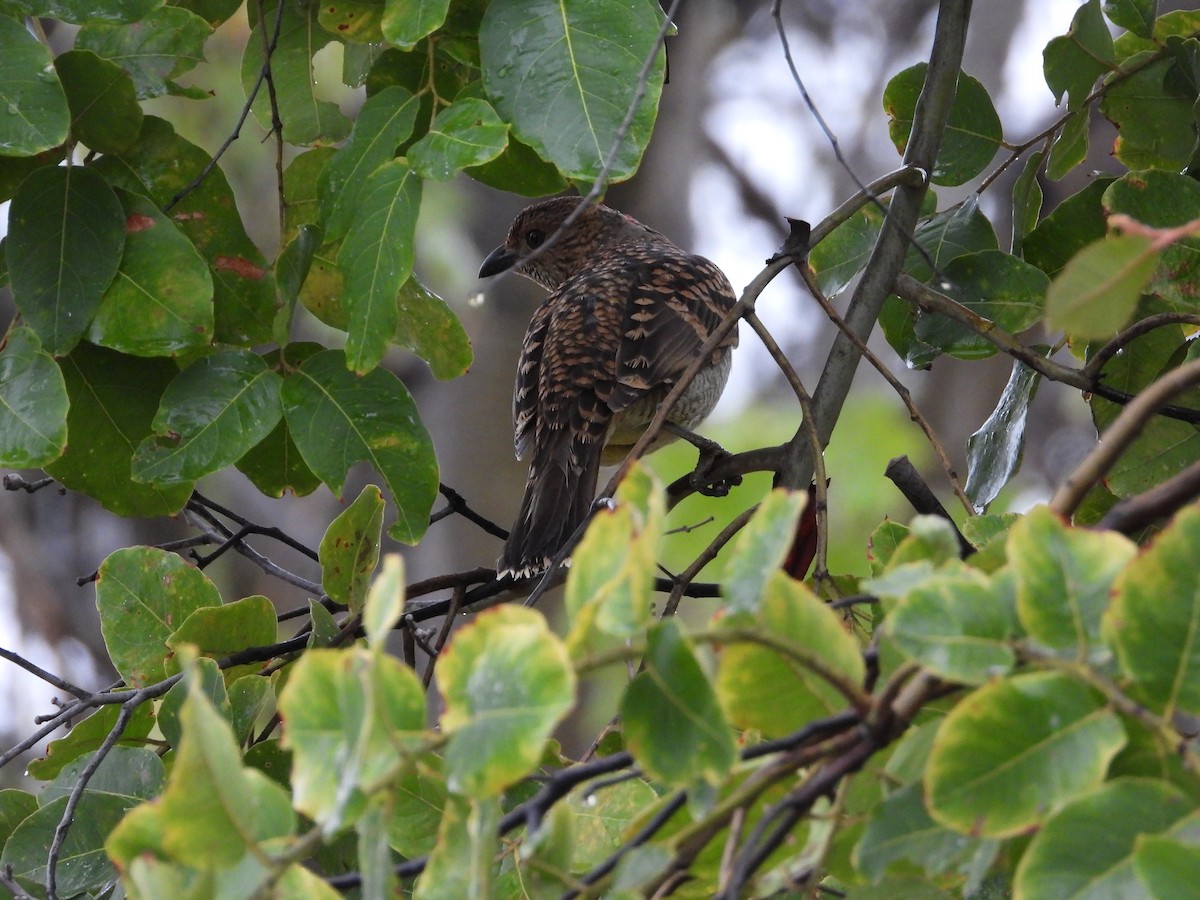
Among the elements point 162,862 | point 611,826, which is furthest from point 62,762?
point 162,862

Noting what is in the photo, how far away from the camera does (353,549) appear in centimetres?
196

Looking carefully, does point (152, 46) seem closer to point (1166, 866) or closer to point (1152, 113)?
point (1152, 113)

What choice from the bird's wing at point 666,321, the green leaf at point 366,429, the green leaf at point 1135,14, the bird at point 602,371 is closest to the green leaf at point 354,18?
the green leaf at point 366,429

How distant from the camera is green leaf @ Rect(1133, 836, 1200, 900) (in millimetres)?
667

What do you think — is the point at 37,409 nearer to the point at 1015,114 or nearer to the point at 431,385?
the point at 431,385

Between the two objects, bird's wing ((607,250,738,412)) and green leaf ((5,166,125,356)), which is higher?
bird's wing ((607,250,738,412))

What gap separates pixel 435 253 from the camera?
7246 mm

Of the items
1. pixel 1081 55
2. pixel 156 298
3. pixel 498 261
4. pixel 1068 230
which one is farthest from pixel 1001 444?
pixel 498 261

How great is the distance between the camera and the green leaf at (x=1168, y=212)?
1891mm

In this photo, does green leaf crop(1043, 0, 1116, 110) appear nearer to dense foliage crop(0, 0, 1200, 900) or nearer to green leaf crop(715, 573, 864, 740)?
dense foliage crop(0, 0, 1200, 900)

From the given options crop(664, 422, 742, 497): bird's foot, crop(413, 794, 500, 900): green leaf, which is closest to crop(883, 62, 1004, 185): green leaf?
crop(664, 422, 742, 497): bird's foot

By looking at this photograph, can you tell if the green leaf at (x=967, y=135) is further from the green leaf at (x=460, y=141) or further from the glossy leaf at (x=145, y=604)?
the glossy leaf at (x=145, y=604)

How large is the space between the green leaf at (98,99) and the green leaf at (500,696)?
1575 mm

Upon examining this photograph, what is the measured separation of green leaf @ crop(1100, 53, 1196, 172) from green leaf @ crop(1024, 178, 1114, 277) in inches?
3.8
